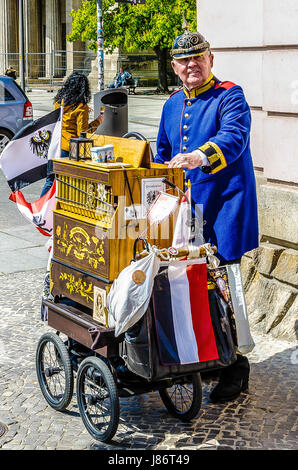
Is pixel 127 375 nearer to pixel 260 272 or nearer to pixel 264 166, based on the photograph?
pixel 260 272

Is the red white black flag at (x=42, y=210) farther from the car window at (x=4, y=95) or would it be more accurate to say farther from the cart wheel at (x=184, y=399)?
the car window at (x=4, y=95)

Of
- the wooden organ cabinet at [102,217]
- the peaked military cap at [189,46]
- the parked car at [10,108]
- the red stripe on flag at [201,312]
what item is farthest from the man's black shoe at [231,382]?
the parked car at [10,108]

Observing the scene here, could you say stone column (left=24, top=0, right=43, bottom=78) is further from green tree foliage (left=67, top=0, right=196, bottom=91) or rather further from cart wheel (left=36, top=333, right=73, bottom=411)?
cart wheel (left=36, top=333, right=73, bottom=411)

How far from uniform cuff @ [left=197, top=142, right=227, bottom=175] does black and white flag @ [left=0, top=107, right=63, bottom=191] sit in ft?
3.70

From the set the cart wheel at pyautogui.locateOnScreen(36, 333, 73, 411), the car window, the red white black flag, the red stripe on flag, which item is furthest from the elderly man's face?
the car window

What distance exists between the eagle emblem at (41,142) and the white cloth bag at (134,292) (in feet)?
4.75

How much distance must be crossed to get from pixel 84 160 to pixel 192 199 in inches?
27.6

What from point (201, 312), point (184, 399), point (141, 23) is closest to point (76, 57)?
point (141, 23)

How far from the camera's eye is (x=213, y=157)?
4031 millimetres

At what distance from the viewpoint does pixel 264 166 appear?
19.9ft

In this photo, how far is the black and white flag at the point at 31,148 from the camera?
189 inches

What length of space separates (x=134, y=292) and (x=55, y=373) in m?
1.10

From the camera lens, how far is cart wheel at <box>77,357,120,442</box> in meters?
3.85
